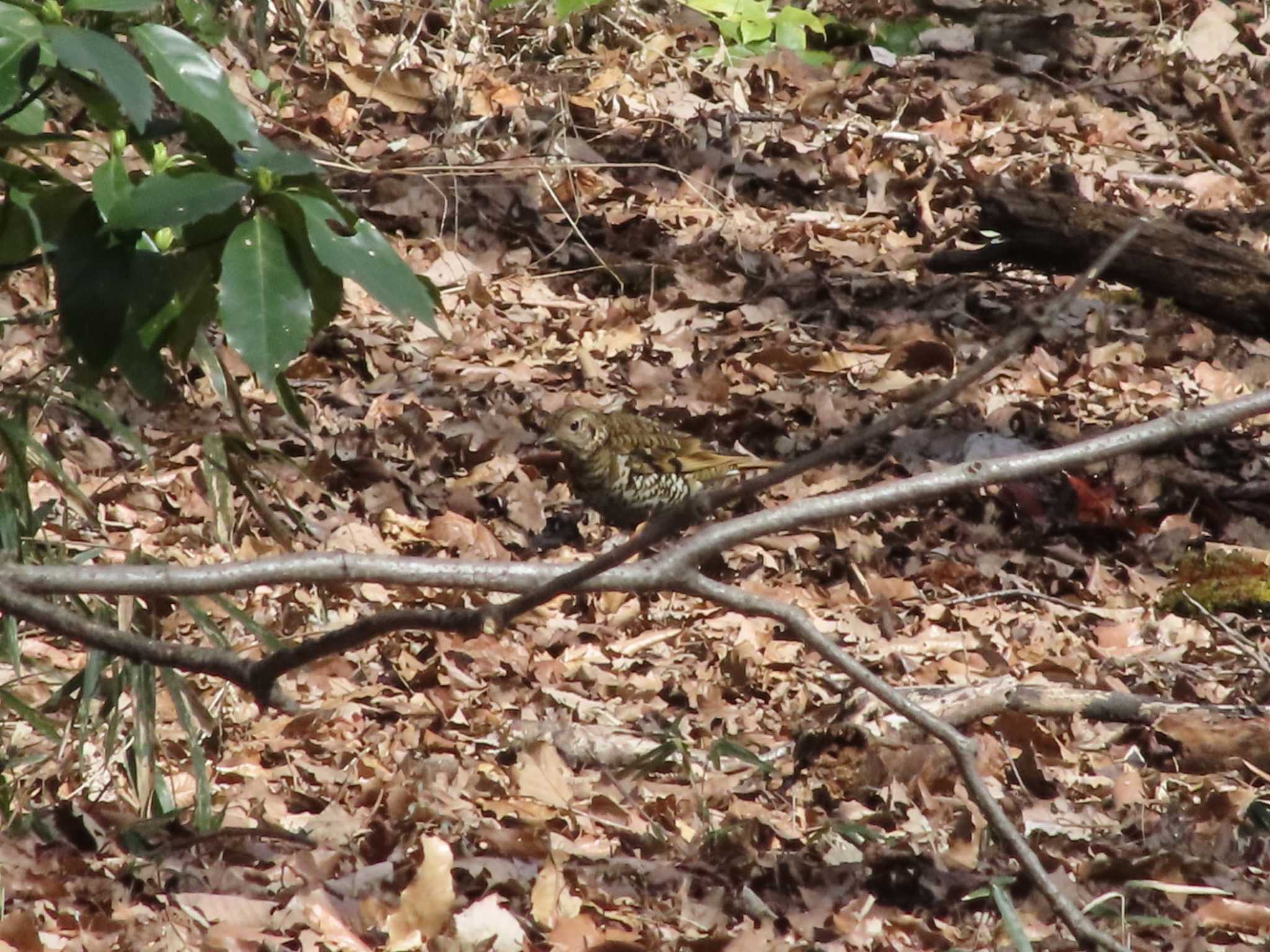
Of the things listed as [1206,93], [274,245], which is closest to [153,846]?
[274,245]

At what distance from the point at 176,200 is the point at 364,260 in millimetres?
273

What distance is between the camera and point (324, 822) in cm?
379

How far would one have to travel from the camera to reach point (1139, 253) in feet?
20.8

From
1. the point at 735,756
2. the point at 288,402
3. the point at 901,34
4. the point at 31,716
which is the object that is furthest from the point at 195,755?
the point at 901,34

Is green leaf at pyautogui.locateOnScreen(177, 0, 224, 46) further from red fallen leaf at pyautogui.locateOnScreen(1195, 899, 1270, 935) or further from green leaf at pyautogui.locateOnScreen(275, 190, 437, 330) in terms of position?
red fallen leaf at pyautogui.locateOnScreen(1195, 899, 1270, 935)

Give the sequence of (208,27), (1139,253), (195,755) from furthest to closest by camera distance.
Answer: (208,27) → (1139,253) → (195,755)

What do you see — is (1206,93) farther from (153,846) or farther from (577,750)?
(153,846)

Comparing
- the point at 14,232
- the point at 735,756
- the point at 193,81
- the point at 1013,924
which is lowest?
the point at 735,756

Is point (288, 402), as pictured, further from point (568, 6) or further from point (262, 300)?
point (568, 6)

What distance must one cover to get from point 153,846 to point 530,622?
A: 2037mm

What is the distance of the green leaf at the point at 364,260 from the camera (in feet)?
7.28

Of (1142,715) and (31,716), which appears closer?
(31,716)

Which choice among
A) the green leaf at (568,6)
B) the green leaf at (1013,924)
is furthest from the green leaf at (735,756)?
the green leaf at (568,6)

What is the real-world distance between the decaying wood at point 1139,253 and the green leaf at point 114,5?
4765 millimetres
